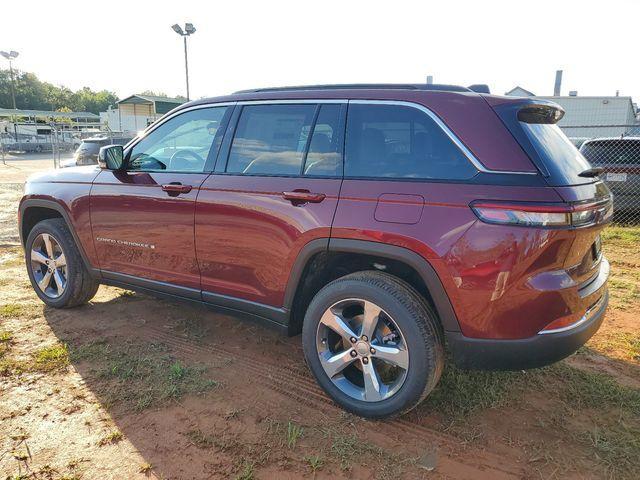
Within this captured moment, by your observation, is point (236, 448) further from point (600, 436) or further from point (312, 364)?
point (600, 436)

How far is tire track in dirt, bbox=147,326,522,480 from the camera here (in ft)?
8.02

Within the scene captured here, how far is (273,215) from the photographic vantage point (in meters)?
2.98

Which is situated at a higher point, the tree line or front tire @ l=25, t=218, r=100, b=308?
the tree line

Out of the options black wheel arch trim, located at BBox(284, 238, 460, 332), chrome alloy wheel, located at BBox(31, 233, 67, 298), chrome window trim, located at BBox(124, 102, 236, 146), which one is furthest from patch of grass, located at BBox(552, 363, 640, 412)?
chrome alloy wheel, located at BBox(31, 233, 67, 298)

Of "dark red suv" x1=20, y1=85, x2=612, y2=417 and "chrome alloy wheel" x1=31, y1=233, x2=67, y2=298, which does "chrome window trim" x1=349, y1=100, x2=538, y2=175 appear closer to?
"dark red suv" x1=20, y1=85, x2=612, y2=417

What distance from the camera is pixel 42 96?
3130 inches

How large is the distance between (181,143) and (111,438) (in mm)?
2149

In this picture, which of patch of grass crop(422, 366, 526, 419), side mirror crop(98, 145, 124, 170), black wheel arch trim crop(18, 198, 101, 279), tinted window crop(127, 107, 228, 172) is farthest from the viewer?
black wheel arch trim crop(18, 198, 101, 279)

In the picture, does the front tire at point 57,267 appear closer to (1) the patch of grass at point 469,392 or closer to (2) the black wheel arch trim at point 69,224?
(2) the black wheel arch trim at point 69,224

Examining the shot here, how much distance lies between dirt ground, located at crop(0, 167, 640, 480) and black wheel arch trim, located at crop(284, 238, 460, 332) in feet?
2.37

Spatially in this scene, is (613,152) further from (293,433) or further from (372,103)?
(293,433)

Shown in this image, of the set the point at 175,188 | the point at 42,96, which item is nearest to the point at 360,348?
the point at 175,188

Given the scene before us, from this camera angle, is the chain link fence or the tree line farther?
the tree line

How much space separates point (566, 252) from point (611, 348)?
193 centimetres
